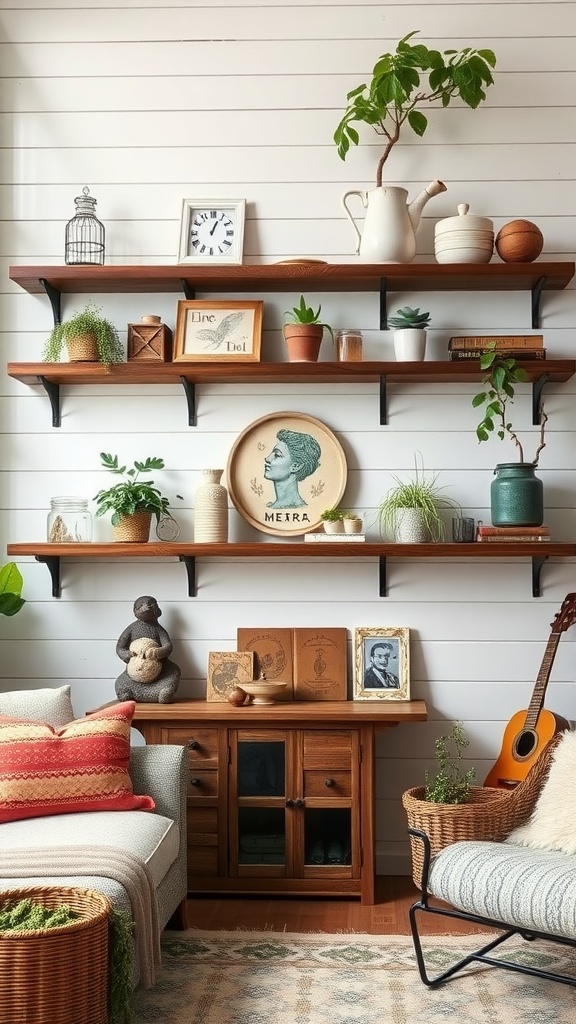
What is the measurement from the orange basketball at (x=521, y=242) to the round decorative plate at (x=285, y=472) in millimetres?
879

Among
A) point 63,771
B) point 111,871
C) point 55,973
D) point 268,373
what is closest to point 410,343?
point 268,373

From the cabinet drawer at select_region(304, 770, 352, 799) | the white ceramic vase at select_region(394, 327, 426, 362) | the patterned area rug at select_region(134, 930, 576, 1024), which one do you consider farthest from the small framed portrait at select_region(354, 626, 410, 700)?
the white ceramic vase at select_region(394, 327, 426, 362)

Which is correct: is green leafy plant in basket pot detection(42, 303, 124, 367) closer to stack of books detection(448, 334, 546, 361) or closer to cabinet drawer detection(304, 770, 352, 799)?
stack of books detection(448, 334, 546, 361)

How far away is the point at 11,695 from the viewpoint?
3260 mm

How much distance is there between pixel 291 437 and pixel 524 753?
1.36 meters

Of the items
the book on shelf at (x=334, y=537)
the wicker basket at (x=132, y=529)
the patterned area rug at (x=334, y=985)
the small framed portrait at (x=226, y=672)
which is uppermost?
the wicker basket at (x=132, y=529)

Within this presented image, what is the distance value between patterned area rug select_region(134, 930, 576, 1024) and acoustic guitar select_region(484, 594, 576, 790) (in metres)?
0.54

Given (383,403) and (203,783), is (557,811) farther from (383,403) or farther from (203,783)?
(383,403)

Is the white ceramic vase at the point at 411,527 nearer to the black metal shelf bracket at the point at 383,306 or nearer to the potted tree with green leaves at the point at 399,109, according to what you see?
the black metal shelf bracket at the point at 383,306

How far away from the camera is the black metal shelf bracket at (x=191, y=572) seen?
3.77 meters

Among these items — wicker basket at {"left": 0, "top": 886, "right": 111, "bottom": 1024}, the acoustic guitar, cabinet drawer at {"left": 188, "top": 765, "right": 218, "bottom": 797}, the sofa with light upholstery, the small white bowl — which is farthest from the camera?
the small white bowl

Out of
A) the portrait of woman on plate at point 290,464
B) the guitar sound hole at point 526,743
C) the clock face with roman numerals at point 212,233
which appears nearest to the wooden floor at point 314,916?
the guitar sound hole at point 526,743

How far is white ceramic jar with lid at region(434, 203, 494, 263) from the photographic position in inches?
143

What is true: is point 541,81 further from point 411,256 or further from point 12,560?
point 12,560
